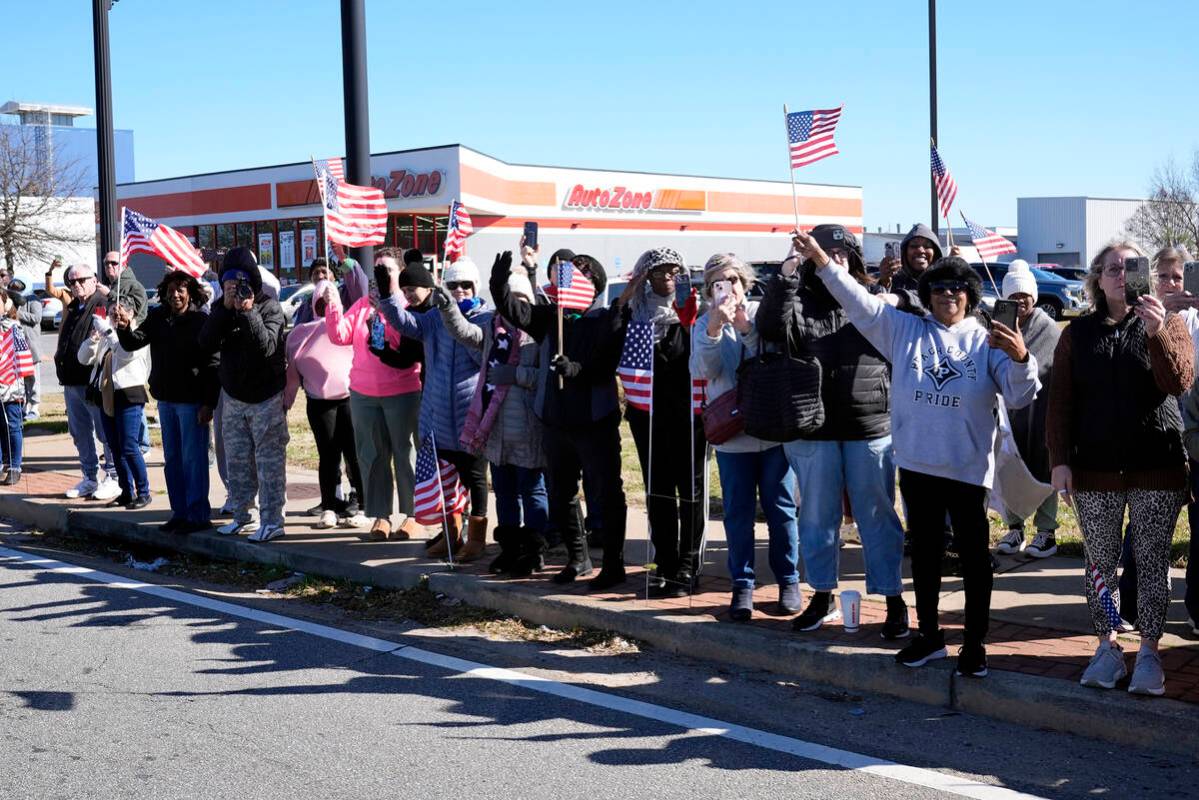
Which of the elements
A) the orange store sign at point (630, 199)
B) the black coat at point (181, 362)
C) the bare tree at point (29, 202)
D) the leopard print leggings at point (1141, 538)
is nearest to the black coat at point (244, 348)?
the black coat at point (181, 362)

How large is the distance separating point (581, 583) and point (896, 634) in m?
2.07

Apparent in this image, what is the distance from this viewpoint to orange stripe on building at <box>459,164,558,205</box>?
1665 inches

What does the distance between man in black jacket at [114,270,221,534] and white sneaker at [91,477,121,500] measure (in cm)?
164

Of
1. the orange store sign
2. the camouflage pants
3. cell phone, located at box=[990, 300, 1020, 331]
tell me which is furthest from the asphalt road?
the orange store sign

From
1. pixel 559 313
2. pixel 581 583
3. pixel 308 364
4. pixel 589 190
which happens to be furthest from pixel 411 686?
pixel 589 190

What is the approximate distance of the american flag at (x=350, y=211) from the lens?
9078 millimetres

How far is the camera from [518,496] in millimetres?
7938

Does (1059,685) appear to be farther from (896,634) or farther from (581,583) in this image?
(581,583)

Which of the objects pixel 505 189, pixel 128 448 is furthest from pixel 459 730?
pixel 505 189

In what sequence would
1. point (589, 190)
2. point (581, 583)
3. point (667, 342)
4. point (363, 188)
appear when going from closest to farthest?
point (667, 342)
point (581, 583)
point (363, 188)
point (589, 190)

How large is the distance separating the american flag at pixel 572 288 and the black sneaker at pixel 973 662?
2965 mm

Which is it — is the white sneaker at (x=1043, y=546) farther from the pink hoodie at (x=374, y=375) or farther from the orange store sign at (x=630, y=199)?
the orange store sign at (x=630, y=199)

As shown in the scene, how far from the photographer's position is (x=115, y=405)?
34.5 feet

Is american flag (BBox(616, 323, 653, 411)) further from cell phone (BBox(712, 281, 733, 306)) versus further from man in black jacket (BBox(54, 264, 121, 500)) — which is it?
man in black jacket (BBox(54, 264, 121, 500))
